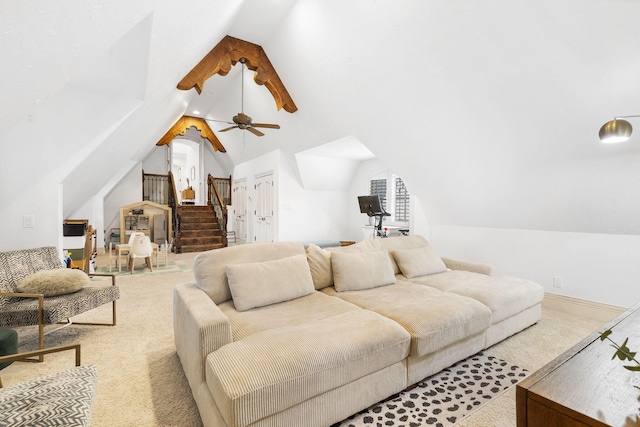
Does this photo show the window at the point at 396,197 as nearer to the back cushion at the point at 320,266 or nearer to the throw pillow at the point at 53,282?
the back cushion at the point at 320,266

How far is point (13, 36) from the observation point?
51.8 inches

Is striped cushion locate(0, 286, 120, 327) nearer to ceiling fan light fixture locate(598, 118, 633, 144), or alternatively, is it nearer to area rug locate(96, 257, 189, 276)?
area rug locate(96, 257, 189, 276)

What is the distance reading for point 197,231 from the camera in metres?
8.32

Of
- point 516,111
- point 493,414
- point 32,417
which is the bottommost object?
point 493,414

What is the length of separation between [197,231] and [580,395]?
846 cm

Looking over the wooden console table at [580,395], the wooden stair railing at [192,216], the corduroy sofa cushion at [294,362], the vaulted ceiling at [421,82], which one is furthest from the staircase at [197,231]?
the wooden console table at [580,395]

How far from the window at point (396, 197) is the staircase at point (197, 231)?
468 centimetres

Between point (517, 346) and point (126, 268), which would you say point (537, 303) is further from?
point (126, 268)

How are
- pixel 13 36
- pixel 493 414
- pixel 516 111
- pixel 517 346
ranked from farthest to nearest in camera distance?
1. pixel 516 111
2. pixel 517 346
3. pixel 493 414
4. pixel 13 36

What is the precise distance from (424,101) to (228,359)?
3260 millimetres

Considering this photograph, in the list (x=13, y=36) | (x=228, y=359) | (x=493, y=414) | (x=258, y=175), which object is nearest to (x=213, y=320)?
(x=228, y=359)

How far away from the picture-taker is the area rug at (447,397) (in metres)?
1.70

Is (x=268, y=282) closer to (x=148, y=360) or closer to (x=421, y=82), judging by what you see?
(x=148, y=360)

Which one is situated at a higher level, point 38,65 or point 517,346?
point 38,65
